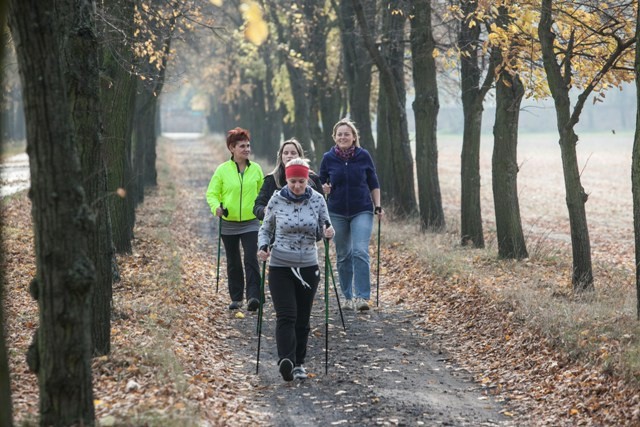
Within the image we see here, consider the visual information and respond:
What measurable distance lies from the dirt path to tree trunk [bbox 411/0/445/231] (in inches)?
266

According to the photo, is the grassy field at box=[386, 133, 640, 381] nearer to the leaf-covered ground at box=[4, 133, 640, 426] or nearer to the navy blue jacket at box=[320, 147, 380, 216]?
the leaf-covered ground at box=[4, 133, 640, 426]

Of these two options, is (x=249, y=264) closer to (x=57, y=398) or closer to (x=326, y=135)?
(x=57, y=398)

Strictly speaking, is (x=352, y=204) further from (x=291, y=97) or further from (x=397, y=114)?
(x=291, y=97)

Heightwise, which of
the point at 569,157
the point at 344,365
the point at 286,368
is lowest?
the point at 344,365

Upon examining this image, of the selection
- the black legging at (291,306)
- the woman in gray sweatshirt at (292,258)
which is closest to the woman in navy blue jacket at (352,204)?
the woman in gray sweatshirt at (292,258)

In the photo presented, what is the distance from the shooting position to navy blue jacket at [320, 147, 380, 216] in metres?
12.1

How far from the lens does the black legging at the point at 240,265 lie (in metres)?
12.2

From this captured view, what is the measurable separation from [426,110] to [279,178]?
7821 millimetres

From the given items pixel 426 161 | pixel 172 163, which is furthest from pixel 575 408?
pixel 172 163

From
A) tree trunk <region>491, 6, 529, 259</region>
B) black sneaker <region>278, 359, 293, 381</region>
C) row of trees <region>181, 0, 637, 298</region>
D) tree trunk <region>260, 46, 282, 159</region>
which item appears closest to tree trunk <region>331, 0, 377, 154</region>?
row of trees <region>181, 0, 637, 298</region>

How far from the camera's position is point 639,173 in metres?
9.59

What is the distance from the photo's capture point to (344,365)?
9516mm

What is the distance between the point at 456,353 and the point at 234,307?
11.7 feet

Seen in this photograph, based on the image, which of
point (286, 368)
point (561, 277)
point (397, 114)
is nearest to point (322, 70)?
point (397, 114)
